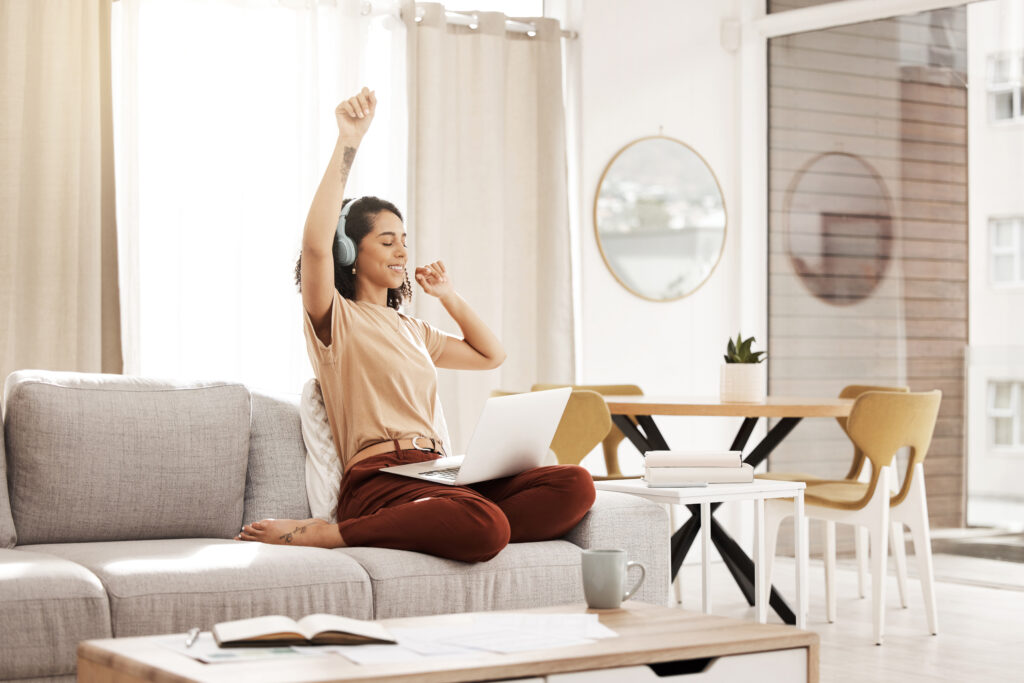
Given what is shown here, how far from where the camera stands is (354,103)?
3172 millimetres

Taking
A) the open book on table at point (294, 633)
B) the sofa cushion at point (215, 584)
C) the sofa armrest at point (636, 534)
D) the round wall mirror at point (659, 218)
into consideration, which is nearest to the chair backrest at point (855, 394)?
the round wall mirror at point (659, 218)

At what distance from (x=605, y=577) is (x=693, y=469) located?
0.98 meters

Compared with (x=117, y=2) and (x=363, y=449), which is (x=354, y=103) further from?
(x=117, y=2)

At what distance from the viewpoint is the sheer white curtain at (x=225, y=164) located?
4348mm

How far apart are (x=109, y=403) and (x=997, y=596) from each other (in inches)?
138

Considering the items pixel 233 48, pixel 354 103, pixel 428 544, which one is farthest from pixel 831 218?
pixel 428 544

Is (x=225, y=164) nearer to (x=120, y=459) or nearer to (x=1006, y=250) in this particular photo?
(x=120, y=459)

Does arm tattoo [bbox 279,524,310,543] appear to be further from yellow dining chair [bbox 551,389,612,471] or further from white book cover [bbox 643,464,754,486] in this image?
yellow dining chair [bbox 551,389,612,471]

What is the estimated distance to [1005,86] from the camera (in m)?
5.09

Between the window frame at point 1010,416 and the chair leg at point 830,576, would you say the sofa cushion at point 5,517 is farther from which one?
the window frame at point 1010,416

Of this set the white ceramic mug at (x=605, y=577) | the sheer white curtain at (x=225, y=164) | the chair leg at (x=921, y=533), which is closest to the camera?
the white ceramic mug at (x=605, y=577)

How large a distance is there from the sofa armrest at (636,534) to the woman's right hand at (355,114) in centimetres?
112

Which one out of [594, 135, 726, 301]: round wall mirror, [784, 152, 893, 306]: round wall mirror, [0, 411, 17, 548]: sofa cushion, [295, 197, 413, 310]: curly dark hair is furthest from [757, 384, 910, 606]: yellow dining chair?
[0, 411, 17, 548]: sofa cushion

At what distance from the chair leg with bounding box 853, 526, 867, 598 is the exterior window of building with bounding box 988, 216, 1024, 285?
1244 millimetres
